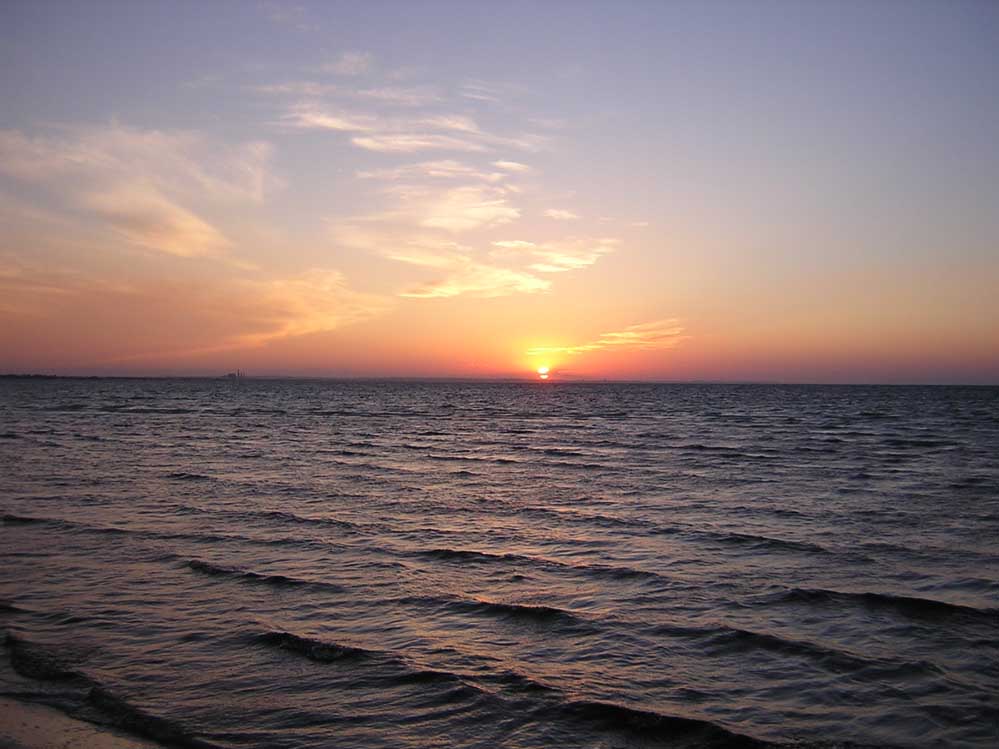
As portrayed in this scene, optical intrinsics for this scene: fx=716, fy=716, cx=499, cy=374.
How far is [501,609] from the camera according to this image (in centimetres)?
1056

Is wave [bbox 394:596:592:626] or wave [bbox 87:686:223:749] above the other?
wave [bbox 87:686:223:749]

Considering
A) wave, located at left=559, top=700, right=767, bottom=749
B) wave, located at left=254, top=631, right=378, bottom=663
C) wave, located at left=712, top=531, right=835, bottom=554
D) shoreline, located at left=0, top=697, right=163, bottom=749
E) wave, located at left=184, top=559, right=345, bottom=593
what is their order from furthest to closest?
wave, located at left=712, top=531, right=835, bottom=554 < wave, located at left=184, top=559, right=345, bottom=593 < wave, located at left=254, top=631, right=378, bottom=663 < wave, located at left=559, top=700, right=767, bottom=749 < shoreline, located at left=0, top=697, right=163, bottom=749

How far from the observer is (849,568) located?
13320 millimetres

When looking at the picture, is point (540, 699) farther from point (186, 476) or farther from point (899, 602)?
point (186, 476)

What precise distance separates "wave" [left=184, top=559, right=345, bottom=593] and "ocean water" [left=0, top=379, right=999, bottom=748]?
2.8 inches

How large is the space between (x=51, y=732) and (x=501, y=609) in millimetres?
5769

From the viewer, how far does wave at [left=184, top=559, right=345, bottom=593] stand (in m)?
11.7

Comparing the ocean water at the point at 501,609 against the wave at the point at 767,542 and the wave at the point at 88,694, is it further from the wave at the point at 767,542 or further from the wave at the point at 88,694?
the wave at the point at 767,542

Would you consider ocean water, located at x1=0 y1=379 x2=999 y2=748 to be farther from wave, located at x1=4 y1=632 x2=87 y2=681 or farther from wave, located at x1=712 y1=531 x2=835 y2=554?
wave, located at x1=712 y1=531 x2=835 y2=554

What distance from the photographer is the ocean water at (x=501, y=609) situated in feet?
23.7

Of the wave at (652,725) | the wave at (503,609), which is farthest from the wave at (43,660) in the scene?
the wave at (652,725)

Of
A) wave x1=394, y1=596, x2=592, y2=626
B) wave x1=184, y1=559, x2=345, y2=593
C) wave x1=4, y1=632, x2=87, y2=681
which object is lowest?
wave x1=184, y1=559, x2=345, y2=593

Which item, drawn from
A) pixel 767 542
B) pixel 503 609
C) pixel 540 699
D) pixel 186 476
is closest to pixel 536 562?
pixel 503 609

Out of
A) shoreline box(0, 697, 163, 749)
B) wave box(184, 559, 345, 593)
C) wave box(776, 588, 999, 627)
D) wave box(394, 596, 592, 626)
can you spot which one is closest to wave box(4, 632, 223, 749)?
shoreline box(0, 697, 163, 749)
